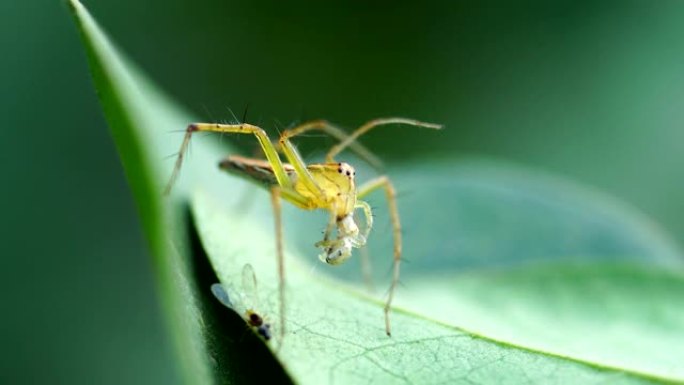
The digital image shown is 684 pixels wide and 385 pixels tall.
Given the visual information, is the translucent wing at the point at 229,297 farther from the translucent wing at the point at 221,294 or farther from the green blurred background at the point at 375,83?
the green blurred background at the point at 375,83

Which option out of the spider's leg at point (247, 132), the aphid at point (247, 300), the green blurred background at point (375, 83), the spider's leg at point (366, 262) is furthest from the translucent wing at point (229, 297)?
the green blurred background at point (375, 83)

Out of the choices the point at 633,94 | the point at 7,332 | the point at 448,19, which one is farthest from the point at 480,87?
the point at 7,332

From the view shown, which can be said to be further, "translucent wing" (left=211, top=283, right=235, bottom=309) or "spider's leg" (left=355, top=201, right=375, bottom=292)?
"spider's leg" (left=355, top=201, right=375, bottom=292)

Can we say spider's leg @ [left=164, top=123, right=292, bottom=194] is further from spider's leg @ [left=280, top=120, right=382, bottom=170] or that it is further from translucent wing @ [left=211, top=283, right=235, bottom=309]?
translucent wing @ [left=211, top=283, right=235, bottom=309]

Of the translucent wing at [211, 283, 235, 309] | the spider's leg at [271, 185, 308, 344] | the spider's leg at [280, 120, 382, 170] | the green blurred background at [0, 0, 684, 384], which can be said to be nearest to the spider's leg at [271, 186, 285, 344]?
the spider's leg at [271, 185, 308, 344]

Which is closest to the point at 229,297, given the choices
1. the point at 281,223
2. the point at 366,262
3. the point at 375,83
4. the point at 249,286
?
the point at 249,286
